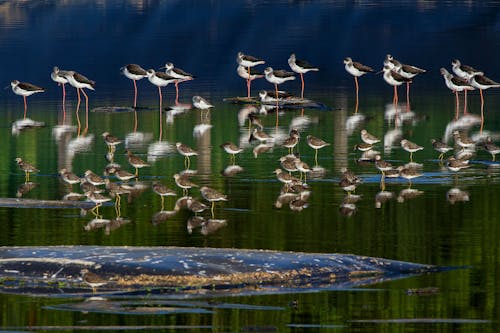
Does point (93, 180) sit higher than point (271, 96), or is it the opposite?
point (271, 96)

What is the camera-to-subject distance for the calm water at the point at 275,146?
17.0m

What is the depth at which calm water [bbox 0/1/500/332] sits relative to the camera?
17.0m

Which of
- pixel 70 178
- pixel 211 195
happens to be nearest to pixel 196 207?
pixel 211 195

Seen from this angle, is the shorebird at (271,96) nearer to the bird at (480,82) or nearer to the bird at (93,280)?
the bird at (480,82)

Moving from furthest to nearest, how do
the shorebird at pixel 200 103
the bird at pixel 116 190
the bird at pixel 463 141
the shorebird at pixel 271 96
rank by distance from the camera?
the shorebird at pixel 271 96 → the shorebird at pixel 200 103 → the bird at pixel 463 141 → the bird at pixel 116 190

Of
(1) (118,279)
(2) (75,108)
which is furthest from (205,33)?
(1) (118,279)

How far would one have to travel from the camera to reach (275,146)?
1377 inches

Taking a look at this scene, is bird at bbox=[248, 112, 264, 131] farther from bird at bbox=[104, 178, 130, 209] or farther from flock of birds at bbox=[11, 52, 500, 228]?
bird at bbox=[104, 178, 130, 209]

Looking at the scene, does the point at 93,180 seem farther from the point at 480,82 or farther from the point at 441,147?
the point at 480,82

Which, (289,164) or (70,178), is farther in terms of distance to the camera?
(289,164)

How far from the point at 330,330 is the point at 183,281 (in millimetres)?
2652

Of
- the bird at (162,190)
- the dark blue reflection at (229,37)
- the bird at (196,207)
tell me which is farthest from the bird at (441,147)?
the dark blue reflection at (229,37)

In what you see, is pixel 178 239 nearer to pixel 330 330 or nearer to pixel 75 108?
pixel 330 330

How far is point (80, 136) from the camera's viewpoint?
37781 mm
